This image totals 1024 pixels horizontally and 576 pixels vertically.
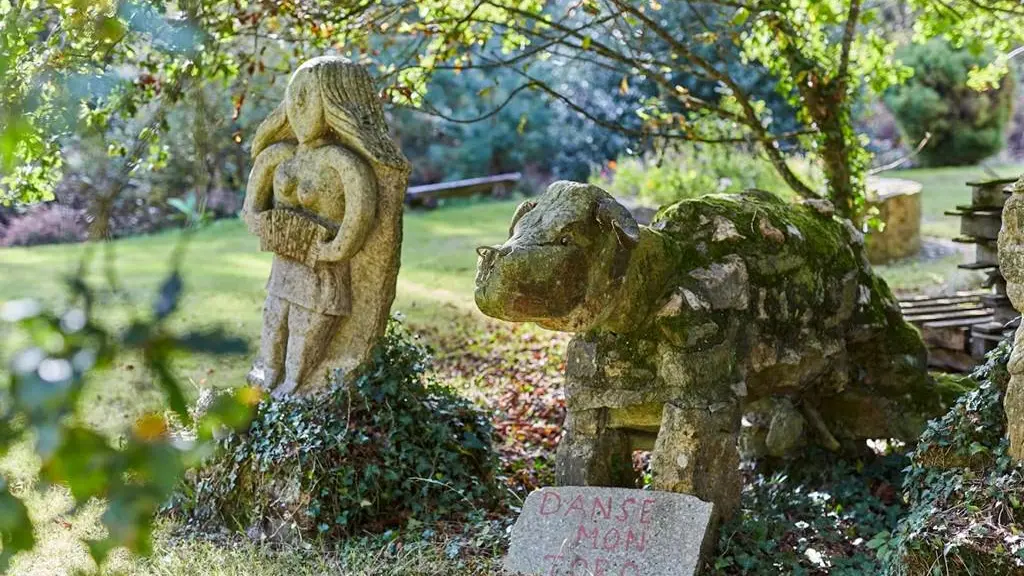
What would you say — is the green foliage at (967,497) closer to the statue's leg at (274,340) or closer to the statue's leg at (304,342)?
the statue's leg at (304,342)

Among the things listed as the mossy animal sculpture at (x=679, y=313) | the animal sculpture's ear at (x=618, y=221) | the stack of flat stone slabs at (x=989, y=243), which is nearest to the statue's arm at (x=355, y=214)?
the mossy animal sculpture at (x=679, y=313)

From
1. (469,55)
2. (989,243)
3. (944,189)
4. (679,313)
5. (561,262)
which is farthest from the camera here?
(944,189)

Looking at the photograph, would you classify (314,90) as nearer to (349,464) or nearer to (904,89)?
(349,464)

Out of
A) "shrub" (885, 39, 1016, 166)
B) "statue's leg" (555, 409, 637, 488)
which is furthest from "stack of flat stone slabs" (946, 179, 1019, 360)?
"shrub" (885, 39, 1016, 166)

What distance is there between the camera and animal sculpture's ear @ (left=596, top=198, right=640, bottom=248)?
4.40 meters

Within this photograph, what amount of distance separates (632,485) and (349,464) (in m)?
1.39

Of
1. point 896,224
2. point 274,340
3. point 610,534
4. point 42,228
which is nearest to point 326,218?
point 274,340

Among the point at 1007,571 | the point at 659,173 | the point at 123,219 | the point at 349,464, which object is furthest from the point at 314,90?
the point at 123,219

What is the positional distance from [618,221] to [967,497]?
1.58m

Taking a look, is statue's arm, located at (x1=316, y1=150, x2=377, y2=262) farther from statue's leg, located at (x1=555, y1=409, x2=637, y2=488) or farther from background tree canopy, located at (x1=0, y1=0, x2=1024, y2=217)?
statue's leg, located at (x1=555, y1=409, x2=637, y2=488)

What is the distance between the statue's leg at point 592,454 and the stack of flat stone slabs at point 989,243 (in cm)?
282

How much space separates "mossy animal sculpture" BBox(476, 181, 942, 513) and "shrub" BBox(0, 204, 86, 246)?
1200 centimetres

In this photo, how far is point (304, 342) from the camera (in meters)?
5.88

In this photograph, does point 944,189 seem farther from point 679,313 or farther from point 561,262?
point 561,262
